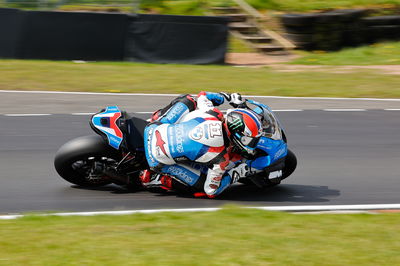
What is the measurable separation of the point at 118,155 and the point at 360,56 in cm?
1250

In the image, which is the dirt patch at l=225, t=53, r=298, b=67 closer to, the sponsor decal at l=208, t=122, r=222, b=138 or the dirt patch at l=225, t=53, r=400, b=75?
the dirt patch at l=225, t=53, r=400, b=75

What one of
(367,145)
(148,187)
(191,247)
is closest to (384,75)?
(367,145)

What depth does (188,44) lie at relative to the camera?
17.1 metres

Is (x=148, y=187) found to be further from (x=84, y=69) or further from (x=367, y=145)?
(x=84, y=69)

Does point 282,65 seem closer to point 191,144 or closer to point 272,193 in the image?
point 272,193

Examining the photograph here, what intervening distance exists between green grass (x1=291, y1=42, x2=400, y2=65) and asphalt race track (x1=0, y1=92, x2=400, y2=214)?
492 cm

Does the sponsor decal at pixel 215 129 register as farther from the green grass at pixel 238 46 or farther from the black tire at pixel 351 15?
the black tire at pixel 351 15

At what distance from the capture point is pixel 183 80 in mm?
14820

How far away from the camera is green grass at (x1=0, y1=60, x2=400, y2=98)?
14.0m

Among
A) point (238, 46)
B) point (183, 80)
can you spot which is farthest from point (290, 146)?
point (238, 46)

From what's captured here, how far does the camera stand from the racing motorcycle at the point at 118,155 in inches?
288

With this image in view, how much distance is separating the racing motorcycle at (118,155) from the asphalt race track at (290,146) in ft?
0.76

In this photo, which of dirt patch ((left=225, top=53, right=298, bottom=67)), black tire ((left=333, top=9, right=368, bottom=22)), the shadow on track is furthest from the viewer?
black tire ((left=333, top=9, right=368, bottom=22))

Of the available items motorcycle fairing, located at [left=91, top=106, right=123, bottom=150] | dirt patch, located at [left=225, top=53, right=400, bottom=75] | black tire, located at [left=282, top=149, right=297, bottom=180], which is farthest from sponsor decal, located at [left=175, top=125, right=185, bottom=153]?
dirt patch, located at [left=225, top=53, right=400, bottom=75]
